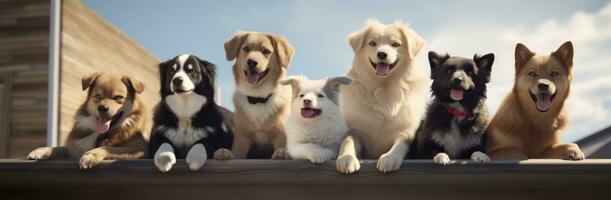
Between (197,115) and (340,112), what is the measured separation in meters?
0.77

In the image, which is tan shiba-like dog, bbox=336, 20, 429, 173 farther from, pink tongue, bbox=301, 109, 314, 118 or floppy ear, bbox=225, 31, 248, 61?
floppy ear, bbox=225, 31, 248, 61

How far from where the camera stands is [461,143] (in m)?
2.33

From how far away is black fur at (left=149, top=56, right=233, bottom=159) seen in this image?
2.45 meters

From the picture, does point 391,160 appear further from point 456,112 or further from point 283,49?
point 283,49

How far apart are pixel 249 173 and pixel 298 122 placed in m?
0.37

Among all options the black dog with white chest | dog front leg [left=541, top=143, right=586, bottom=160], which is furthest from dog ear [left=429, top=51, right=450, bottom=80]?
dog front leg [left=541, top=143, right=586, bottom=160]

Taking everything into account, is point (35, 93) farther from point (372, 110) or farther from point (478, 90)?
point (478, 90)

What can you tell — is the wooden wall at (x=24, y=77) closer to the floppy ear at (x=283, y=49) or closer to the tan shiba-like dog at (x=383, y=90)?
the floppy ear at (x=283, y=49)

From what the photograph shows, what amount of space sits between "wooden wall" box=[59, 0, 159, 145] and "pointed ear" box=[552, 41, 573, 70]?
3855mm

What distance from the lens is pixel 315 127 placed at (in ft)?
7.97

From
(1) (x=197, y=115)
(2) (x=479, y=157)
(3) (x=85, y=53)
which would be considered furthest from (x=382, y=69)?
(3) (x=85, y=53)

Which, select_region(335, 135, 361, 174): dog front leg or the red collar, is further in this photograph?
the red collar

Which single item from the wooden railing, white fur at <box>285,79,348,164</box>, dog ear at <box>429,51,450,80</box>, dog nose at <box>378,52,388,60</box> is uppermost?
dog nose at <box>378,52,388,60</box>

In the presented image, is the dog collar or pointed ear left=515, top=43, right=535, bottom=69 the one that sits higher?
pointed ear left=515, top=43, right=535, bottom=69
